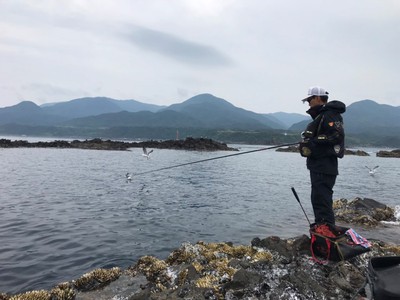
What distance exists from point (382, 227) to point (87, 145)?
9156 centimetres

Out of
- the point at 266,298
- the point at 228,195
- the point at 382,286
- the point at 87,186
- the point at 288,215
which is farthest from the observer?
the point at 87,186

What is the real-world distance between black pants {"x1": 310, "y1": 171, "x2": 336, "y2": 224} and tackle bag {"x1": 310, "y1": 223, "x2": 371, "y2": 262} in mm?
287

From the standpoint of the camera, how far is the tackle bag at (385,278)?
4156 mm

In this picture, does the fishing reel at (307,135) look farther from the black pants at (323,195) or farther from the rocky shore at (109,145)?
the rocky shore at (109,145)

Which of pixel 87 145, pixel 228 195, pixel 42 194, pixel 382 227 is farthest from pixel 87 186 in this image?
pixel 87 145

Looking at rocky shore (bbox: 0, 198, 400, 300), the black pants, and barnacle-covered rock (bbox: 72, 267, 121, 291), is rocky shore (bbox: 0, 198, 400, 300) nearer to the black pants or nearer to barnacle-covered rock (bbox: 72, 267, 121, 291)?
barnacle-covered rock (bbox: 72, 267, 121, 291)

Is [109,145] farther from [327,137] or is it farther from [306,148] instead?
[327,137]

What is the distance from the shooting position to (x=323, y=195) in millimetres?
8344

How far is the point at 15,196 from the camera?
2070 centimetres

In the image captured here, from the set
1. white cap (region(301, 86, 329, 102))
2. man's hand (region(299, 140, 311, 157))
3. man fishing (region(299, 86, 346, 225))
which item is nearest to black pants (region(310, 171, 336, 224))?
man fishing (region(299, 86, 346, 225))

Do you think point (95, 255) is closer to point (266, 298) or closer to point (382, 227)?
point (266, 298)

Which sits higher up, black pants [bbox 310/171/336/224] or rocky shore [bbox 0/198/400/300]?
black pants [bbox 310/171/336/224]

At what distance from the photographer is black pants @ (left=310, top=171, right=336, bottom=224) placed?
27.3 ft

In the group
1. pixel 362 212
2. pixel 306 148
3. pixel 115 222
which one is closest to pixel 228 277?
pixel 306 148
